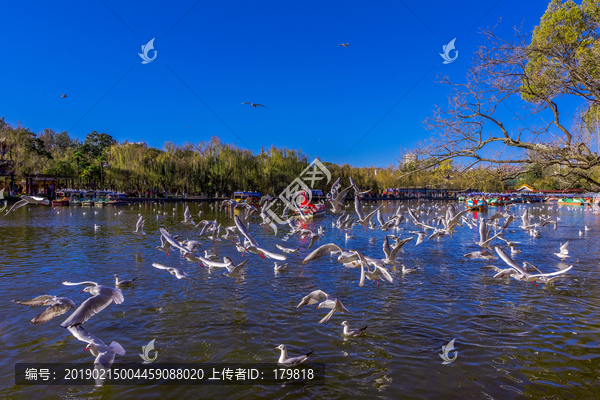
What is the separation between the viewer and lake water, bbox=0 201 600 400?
548cm

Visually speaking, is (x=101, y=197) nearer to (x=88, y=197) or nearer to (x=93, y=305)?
(x=88, y=197)

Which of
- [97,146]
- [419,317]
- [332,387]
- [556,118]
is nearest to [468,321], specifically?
[419,317]

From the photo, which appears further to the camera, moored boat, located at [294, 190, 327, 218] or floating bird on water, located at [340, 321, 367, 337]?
moored boat, located at [294, 190, 327, 218]

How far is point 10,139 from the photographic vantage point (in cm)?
6988

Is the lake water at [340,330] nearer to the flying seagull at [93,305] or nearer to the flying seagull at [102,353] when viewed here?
the flying seagull at [102,353]

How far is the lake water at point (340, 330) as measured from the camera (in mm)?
5477

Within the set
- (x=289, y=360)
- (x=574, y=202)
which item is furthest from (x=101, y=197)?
(x=574, y=202)
